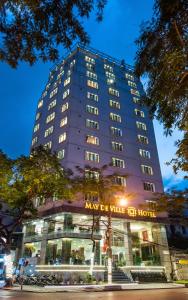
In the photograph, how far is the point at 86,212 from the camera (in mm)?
31828

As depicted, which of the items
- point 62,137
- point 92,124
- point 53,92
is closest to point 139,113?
point 92,124

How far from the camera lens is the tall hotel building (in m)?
31.5

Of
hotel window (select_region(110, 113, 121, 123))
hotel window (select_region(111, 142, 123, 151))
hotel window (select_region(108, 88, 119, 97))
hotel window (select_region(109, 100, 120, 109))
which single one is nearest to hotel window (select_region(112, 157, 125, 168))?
hotel window (select_region(111, 142, 123, 151))

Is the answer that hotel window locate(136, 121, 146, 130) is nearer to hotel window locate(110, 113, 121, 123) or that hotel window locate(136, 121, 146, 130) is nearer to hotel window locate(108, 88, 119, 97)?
hotel window locate(110, 113, 121, 123)

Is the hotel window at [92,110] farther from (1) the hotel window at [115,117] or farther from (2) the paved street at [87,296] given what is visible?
A: (2) the paved street at [87,296]

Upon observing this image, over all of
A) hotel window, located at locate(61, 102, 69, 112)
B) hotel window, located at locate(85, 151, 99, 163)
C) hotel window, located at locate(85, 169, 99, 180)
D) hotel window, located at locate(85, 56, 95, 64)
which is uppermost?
hotel window, located at locate(85, 56, 95, 64)

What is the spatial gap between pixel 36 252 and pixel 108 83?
31.9 m

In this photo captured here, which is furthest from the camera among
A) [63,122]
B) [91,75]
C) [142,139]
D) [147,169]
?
[91,75]

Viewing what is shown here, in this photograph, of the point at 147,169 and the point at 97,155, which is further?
the point at 147,169

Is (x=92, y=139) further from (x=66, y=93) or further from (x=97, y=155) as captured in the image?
(x=66, y=93)

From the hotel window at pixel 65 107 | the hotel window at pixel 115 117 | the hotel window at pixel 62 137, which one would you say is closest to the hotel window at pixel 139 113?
the hotel window at pixel 115 117

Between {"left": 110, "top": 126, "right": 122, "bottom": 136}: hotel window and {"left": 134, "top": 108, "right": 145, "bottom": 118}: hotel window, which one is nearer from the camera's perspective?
{"left": 110, "top": 126, "right": 122, "bottom": 136}: hotel window

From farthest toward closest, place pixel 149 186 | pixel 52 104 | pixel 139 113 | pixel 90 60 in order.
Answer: pixel 90 60 → pixel 139 113 → pixel 52 104 → pixel 149 186

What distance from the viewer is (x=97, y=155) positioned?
37562mm
